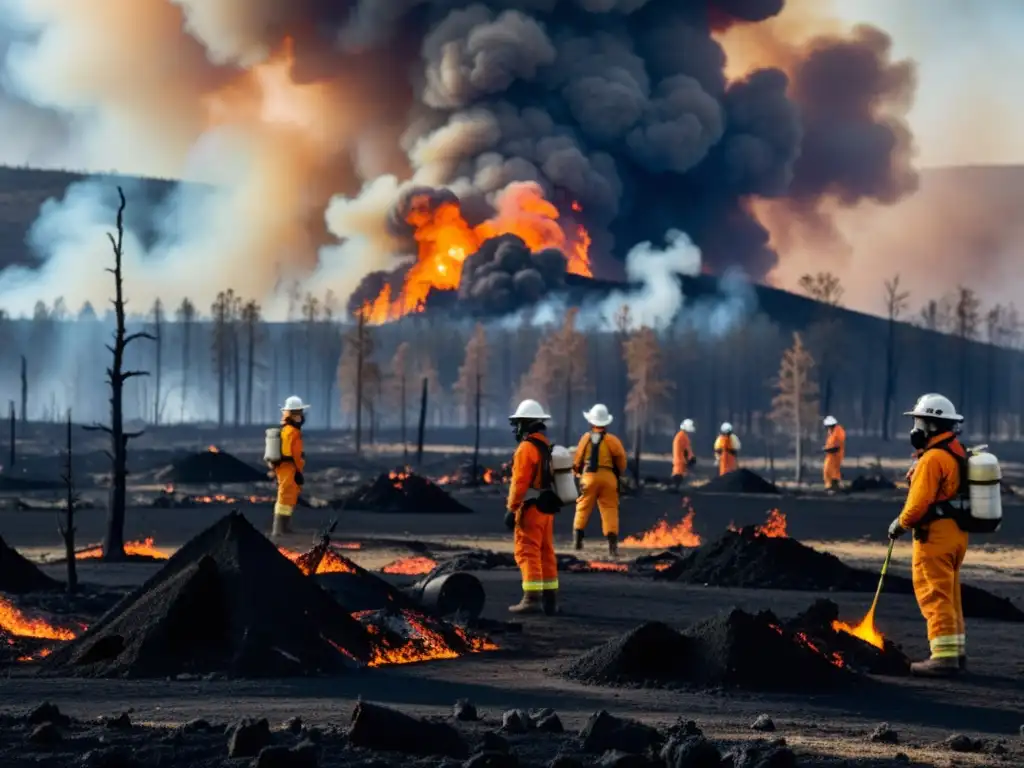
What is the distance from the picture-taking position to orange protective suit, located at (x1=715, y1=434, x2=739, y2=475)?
41562mm

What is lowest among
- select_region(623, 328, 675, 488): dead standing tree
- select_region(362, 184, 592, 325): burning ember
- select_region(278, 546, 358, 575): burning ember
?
select_region(278, 546, 358, 575): burning ember

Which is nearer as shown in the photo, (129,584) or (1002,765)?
(1002,765)

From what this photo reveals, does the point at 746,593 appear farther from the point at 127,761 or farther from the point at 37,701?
the point at 127,761

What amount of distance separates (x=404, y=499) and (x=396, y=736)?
94.3 feet

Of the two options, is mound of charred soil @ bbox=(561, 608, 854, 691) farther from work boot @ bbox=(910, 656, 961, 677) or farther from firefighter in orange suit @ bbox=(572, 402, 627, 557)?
firefighter in orange suit @ bbox=(572, 402, 627, 557)

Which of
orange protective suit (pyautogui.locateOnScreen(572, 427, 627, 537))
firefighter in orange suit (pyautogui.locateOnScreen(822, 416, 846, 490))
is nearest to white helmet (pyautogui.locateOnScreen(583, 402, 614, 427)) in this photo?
orange protective suit (pyautogui.locateOnScreen(572, 427, 627, 537))

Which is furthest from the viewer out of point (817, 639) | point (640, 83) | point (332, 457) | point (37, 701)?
point (640, 83)

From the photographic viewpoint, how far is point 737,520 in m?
35.2

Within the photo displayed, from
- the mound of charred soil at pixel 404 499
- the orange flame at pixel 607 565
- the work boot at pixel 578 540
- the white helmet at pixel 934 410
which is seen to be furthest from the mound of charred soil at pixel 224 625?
the mound of charred soil at pixel 404 499

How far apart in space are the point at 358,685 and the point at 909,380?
531 feet

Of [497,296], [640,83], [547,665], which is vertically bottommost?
[547,665]

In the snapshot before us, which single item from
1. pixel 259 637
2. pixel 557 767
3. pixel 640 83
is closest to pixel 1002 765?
pixel 557 767

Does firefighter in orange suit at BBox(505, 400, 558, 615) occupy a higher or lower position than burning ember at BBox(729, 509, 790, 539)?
higher

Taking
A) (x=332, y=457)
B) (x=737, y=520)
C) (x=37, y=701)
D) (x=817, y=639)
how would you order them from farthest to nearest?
1. (x=332, y=457)
2. (x=737, y=520)
3. (x=817, y=639)
4. (x=37, y=701)
